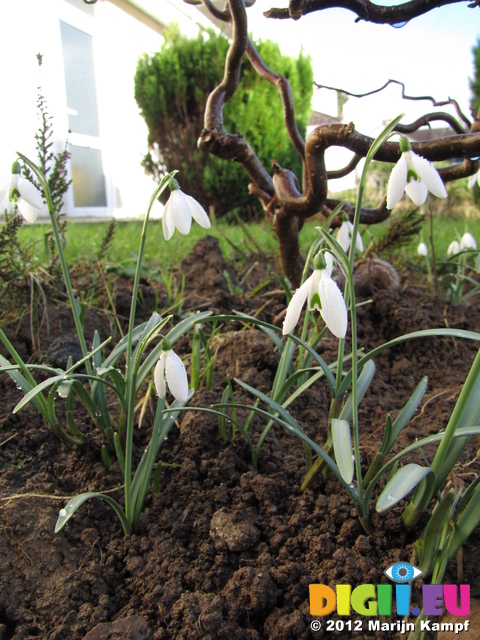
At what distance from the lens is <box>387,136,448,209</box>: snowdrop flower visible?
91cm

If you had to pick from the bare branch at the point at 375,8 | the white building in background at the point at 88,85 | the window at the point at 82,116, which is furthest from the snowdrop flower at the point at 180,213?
the window at the point at 82,116

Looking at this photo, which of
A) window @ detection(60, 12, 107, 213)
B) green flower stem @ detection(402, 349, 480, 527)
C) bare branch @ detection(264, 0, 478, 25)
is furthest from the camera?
window @ detection(60, 12, 107, 213)

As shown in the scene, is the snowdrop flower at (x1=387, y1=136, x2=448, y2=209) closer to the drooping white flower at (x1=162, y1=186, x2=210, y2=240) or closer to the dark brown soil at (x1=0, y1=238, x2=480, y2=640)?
the drooping white flower at (x1=162, y1=186, x2=210, y2=240)

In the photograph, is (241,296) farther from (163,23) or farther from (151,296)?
(163,23)

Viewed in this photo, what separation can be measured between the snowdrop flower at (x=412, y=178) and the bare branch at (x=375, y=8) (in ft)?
2.12

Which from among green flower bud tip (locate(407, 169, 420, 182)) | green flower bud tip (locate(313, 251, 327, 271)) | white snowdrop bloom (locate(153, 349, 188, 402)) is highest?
green flower bud tip (locate(407, 169, 420, 182))

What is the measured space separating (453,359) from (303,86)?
6.17 m

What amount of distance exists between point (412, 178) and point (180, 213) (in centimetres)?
49

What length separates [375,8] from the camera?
132 cm

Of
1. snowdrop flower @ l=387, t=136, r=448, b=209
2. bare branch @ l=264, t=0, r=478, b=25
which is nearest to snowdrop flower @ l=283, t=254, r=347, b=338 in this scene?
snowdrop flower @ l=387, t=136, r=448, b=209

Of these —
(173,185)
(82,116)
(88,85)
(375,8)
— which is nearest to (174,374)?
(173,185)

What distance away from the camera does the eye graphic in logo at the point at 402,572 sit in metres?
0.85

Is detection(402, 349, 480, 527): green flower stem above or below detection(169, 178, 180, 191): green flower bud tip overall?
below

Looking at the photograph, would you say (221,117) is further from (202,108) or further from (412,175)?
(202,108)
